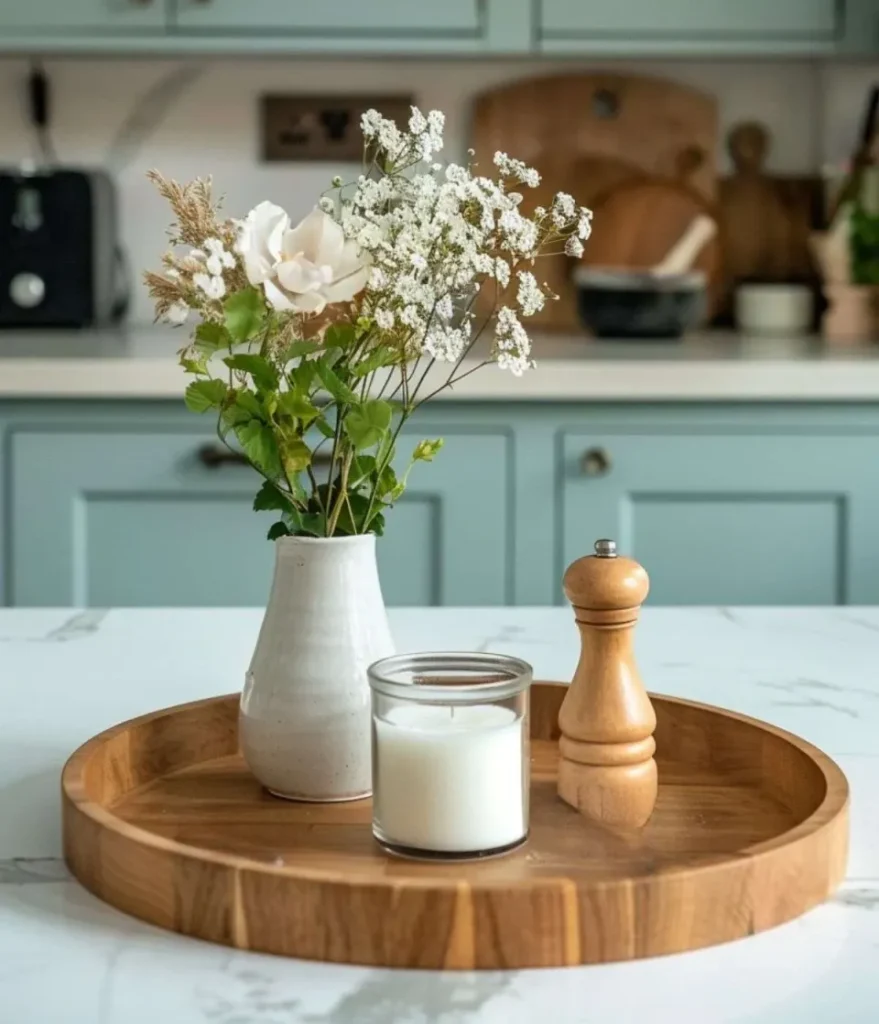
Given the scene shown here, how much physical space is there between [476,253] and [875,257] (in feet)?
6.78

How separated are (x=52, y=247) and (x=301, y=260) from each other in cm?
198

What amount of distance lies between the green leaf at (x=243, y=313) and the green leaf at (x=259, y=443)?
5cm

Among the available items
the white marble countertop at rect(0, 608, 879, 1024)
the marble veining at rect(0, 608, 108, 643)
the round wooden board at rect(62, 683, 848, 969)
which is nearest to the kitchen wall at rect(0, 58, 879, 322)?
the marble veining at rect(0, 608, 108, 643)

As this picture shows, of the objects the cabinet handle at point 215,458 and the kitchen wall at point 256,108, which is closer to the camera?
the cabinet handle at point 215,458

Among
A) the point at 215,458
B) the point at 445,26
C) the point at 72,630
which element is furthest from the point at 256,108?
the point at 72,630

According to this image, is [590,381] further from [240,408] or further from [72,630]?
[240,408]

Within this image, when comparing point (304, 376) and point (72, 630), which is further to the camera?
point (72, 630)

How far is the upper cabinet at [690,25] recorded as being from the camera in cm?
260

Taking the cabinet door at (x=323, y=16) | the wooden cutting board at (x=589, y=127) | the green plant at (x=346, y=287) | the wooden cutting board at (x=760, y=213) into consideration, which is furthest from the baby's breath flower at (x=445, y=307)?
the wooden cutting board at (x=760, y=213)

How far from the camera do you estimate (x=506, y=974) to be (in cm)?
67

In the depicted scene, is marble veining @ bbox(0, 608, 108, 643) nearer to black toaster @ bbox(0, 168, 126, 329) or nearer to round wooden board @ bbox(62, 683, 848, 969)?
round wooden board @ bbox(62, 683, 848, 969)

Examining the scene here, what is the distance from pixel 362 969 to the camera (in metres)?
Answer: 0.67

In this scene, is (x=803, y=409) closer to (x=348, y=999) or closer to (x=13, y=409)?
(x=13, y=409)

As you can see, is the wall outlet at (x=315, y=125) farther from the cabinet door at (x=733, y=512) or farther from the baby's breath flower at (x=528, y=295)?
the baby's breath flower at (x=528, y=295)
